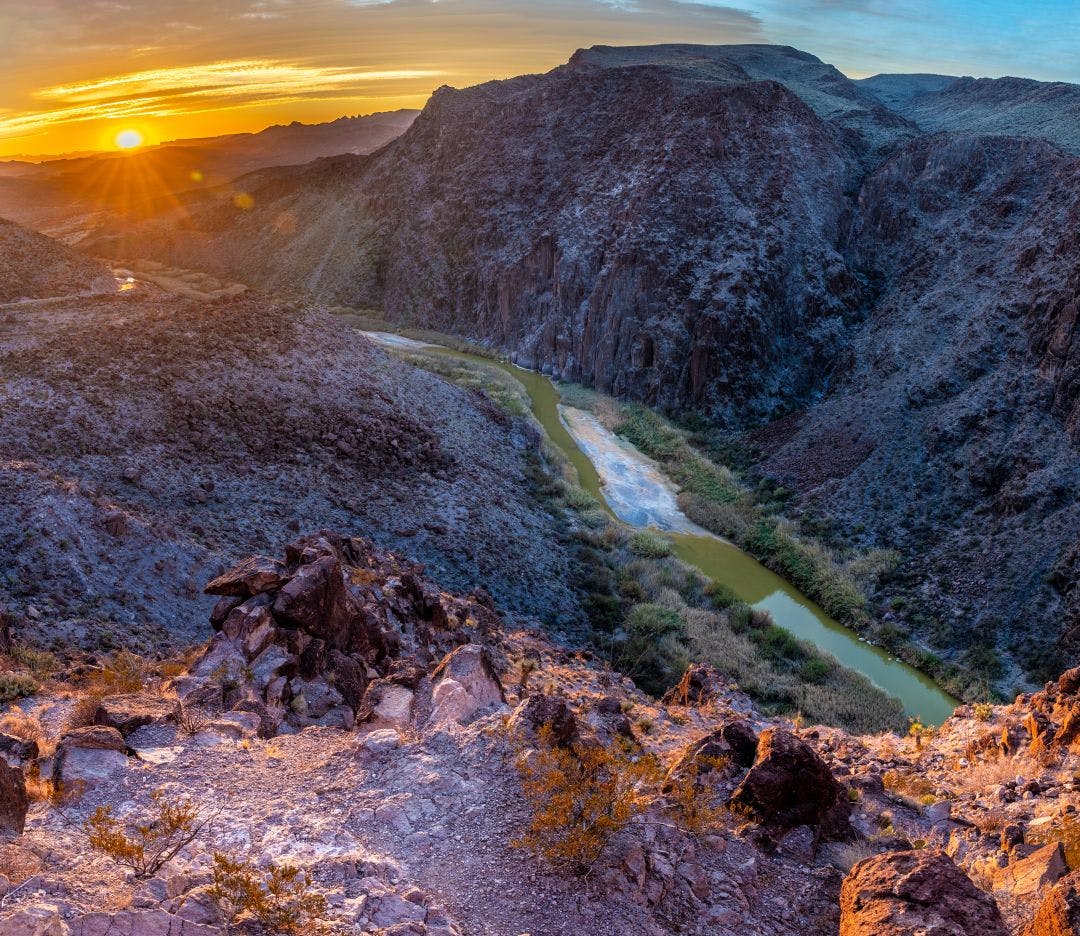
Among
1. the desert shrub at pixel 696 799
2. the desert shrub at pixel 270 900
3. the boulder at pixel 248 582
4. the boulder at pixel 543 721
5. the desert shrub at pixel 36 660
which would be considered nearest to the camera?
the desert shrub at pixel 270 900

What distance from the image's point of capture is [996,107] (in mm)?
67312

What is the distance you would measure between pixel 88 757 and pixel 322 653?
453cm

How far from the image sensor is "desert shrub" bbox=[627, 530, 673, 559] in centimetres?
2866

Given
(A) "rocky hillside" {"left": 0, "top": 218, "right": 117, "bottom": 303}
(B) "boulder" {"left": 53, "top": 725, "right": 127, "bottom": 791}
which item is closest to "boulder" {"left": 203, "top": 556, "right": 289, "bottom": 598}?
(B) "boulder" {"left": 53, "top": 725, "right": 127, "bottom": 791}

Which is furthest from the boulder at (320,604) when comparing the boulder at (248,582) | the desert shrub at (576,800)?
the desert shrub at (576,800)

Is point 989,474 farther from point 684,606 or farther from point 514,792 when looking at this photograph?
point 514,792

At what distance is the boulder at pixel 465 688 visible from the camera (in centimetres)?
1084

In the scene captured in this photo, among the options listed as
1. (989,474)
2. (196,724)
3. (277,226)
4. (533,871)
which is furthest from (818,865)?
(277,226)

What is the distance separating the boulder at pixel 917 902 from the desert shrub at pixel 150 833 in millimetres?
5973

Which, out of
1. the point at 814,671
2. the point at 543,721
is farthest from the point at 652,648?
the point at 543,721

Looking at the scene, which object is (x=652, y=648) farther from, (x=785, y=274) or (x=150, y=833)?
(x=785, y=274)

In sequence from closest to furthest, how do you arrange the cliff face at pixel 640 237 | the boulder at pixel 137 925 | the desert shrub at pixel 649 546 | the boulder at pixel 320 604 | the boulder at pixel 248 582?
1. the boulder at pixel 137 925
2. the boulder at pixel 320 604
3. the boulder at pixel 248 582
4. the desert shrub at pixel 649 546
5. the cliff face at pixel 640 237

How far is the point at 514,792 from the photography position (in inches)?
359

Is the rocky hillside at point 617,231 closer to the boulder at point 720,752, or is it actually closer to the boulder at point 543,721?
the boulder at point 720,752
